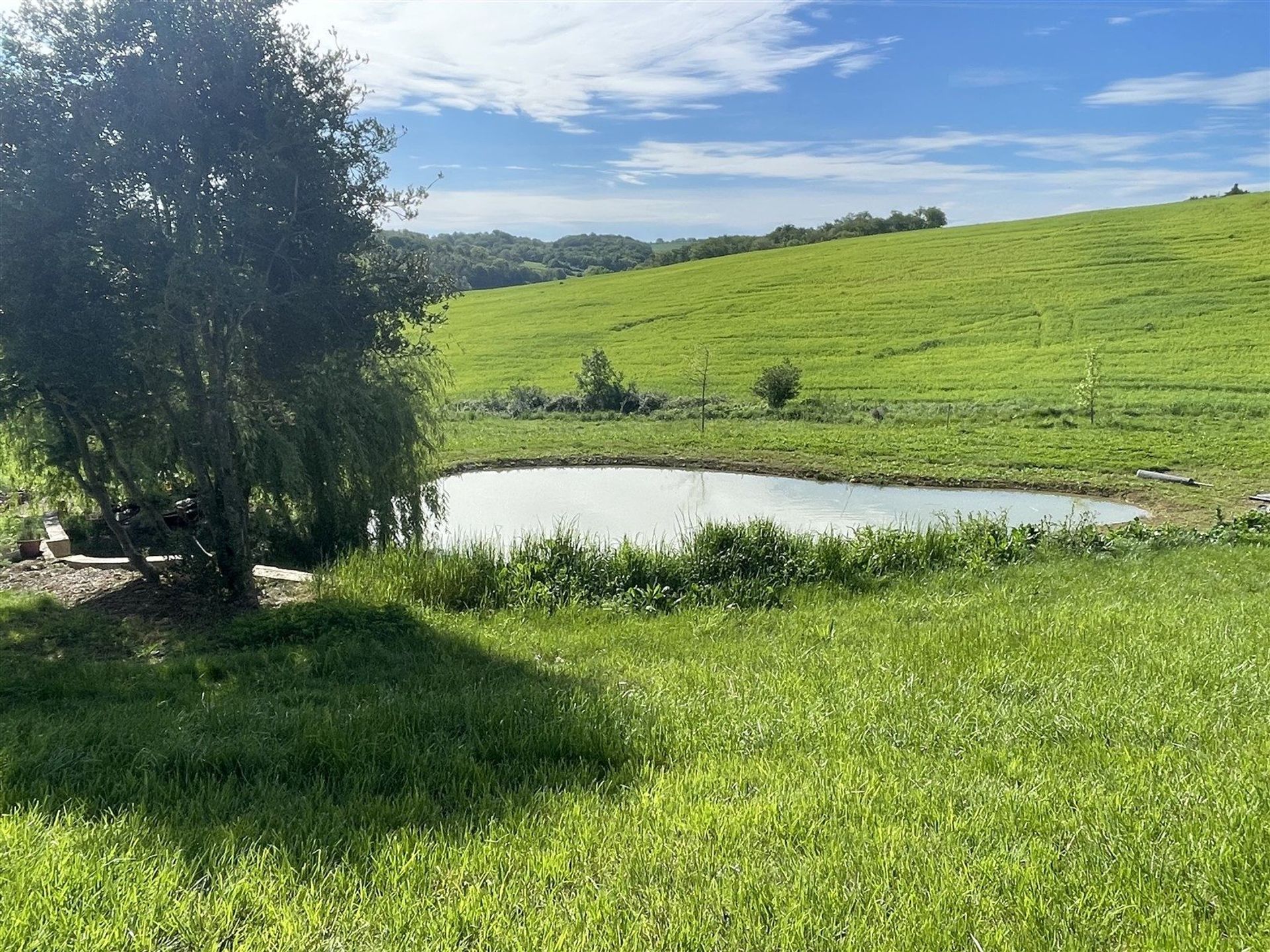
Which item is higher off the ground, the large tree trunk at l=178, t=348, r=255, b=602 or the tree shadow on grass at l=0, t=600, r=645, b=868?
the large tree trunk at l=178, t=348, r=255, b=602

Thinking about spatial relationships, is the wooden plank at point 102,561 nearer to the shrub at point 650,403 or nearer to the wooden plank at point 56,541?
the wooden plank at point 56,541

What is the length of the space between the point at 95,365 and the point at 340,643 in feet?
12.4

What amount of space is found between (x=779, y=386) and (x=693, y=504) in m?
14.9

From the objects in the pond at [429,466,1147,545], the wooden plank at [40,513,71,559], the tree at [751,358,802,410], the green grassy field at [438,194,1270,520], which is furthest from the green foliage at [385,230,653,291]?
the wooden plank at [40,513,71,559]

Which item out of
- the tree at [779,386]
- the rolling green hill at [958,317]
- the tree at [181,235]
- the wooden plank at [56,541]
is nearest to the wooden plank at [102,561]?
the wooden plank at [56,541]

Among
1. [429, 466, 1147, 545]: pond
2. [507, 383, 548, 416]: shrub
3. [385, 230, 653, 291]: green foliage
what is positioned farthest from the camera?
[385, 230, 653, 291]: green foliage

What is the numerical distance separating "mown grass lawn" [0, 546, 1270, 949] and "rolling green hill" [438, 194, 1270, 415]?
96.4 feet

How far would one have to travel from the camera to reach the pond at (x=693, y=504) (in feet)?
57.2

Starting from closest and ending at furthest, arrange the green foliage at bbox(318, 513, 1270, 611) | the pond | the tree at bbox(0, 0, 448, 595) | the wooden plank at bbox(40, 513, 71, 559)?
the tree at bbox(0, 0, 448, 595) → the green foliage at bbox(318, 513, 1270, 611) → the wooden plank at bbox(40, 513, 71, 559) → the pond

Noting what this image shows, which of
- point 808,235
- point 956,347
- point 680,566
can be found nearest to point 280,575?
point 680,566

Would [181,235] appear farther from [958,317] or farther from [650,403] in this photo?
[958,317]

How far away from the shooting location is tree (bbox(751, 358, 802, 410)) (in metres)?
33.6

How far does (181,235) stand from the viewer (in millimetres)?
7574

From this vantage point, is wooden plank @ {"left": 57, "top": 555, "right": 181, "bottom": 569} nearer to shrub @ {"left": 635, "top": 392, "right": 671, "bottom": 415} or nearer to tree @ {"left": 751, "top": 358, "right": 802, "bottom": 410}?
shrub @ {"left": 635, "top": 392, "right": 671, "bottom": 415}
